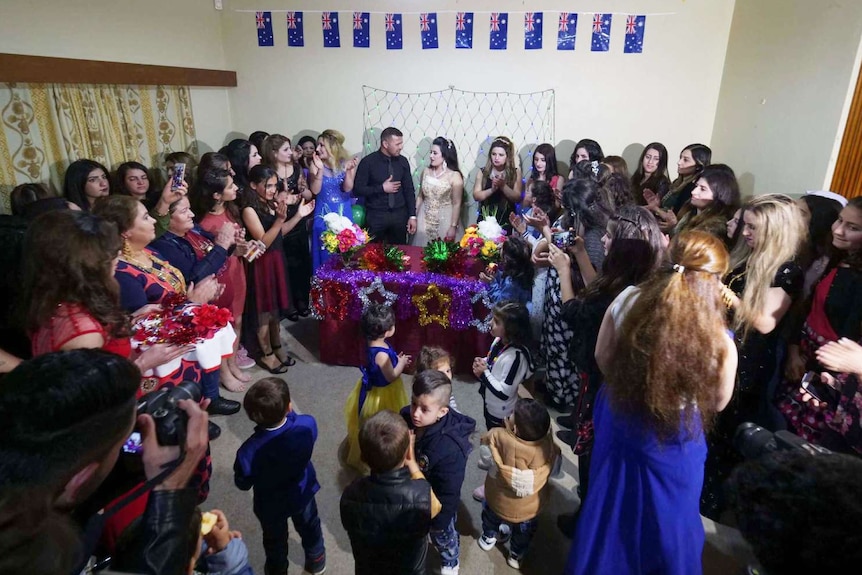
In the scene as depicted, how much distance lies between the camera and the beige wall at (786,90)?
321 cm

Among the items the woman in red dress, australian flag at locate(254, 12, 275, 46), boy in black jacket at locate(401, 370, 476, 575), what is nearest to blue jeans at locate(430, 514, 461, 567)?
boy in black jacket at locate(401, 370, 476, 575)

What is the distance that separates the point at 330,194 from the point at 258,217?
1.32 metres

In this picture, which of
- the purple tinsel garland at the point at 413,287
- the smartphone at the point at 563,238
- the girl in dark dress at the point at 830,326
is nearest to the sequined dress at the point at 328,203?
the purple tinsel garland at the point at 413,287

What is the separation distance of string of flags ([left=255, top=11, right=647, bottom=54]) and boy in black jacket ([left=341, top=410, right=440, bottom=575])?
187 inches

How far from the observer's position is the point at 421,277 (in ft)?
11.3

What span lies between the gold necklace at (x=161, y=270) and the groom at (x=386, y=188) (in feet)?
7.68

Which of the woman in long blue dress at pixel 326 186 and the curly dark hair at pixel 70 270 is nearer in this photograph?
the curly dark hair at pixel 70 270

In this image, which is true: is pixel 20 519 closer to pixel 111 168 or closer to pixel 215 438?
pixel 215 438

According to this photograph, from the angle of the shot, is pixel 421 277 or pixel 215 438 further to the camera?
pixel 421 277

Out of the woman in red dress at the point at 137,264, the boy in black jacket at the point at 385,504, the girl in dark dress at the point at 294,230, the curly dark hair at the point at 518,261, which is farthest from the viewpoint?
the girl in dark dress at the point at 294,230

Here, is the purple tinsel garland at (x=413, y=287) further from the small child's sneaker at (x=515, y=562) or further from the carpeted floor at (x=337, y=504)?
the small child's sneaker at (x=515, y=562)

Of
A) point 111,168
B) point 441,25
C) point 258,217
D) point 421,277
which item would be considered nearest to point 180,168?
point 258,217

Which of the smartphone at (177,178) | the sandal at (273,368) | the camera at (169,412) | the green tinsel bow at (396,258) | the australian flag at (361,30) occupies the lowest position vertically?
the sandal at (273,368)

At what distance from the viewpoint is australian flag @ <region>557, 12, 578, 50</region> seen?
5.10m
